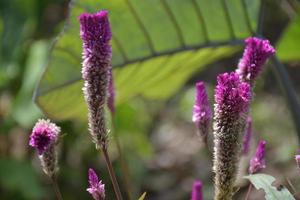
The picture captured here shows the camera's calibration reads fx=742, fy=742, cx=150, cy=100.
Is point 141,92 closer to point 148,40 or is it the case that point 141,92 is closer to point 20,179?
point 148,40

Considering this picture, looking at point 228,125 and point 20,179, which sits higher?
point 228,125

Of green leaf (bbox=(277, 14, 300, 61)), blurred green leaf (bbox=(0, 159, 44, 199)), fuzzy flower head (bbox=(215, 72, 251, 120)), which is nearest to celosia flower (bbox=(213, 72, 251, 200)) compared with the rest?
fuzzy flower head (bbox=(215, 72, 251, 120))

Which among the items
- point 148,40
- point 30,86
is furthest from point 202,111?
point 30,86

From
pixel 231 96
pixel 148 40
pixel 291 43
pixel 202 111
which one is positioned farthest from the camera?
pixel 291 43

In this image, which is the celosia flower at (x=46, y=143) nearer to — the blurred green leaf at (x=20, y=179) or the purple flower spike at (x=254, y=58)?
the purple flower spike at (x=254, y=58)

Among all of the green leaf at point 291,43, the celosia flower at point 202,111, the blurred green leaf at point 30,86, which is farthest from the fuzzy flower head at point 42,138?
the blurred green leaf at point 30,86

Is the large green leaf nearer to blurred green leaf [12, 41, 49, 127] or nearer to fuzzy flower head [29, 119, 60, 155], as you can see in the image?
fuzzy flower head [29, 119, 60, 155]
